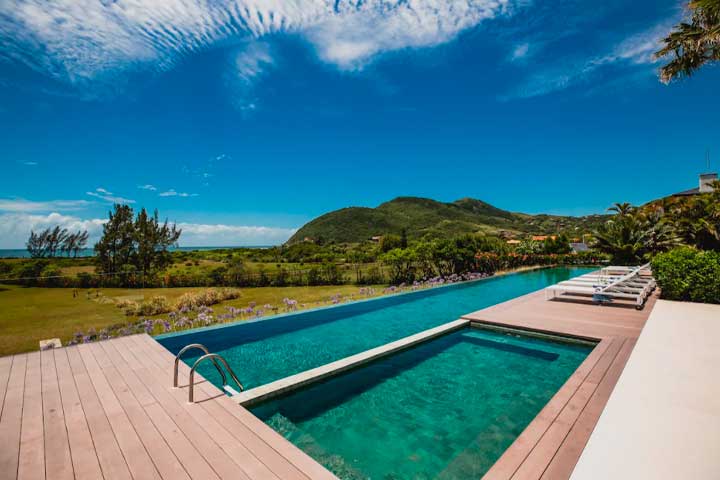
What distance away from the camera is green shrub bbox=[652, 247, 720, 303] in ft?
20.7

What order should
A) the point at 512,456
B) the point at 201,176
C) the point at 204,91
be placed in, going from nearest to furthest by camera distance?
the point at 512,456 < the point at 204,91 < the point at 201,176

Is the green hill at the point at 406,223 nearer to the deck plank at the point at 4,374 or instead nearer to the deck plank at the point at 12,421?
the deck plank at the point at 4,374

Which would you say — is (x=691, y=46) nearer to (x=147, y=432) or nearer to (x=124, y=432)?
(x=147, y=432)

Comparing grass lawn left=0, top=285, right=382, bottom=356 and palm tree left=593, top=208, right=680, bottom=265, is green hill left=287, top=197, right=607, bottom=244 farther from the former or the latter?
grass lawn left=0, top=285, right=382, bottom=356

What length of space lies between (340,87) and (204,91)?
6.31 meters

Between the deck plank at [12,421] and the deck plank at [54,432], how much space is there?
0.14m

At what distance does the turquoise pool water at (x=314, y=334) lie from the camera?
4.77 m

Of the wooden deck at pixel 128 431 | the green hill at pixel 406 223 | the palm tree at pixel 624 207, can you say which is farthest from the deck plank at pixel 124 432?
the green hill at pixel 406 223

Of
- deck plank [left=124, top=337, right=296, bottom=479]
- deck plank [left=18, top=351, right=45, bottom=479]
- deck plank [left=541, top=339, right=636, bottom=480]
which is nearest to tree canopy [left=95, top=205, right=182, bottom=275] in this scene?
deck plank [left=18, top=351, right=45, bottom=479]

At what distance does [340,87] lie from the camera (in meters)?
15.2

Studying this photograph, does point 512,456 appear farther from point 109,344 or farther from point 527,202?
point 527,202

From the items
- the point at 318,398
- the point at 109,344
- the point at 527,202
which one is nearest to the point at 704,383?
the point at 318,398

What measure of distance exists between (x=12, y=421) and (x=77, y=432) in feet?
2.10

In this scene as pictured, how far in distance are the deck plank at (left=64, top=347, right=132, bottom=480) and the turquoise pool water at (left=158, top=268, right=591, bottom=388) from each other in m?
1.55
